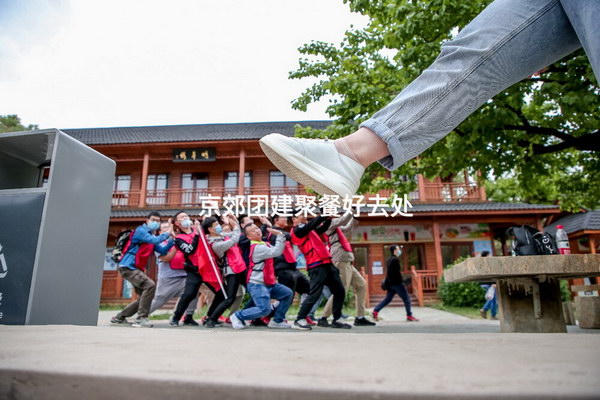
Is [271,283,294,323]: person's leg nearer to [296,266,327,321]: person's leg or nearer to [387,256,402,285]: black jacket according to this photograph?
[296,266,327,321]: person's leg

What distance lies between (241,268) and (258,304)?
64 centimetres

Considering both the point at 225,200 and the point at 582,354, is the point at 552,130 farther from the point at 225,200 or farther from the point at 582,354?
the point at 225,200

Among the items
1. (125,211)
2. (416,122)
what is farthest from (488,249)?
(416,122)

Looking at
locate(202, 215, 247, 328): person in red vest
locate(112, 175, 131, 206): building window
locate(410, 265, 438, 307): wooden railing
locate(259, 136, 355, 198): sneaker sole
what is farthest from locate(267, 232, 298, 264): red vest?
locate(112, 175, 131, 206): building window

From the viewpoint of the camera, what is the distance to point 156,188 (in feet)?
60.5

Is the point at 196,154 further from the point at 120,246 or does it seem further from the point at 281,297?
the point at 281,297

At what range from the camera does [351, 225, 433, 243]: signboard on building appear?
15.4 meters

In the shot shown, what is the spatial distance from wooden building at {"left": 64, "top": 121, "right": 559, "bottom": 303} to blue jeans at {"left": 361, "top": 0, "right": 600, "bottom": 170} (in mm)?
12667

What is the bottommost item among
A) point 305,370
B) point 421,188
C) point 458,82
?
point 305,370

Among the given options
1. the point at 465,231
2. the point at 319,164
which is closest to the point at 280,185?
the point at 465,231

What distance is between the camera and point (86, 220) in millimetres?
2711

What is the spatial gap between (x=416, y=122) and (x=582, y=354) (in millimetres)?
794

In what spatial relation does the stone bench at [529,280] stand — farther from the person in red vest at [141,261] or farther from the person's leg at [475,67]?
the person in red vest at [141,261]

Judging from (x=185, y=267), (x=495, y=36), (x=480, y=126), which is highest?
(x=480, y=126)
